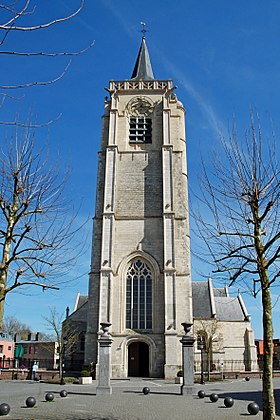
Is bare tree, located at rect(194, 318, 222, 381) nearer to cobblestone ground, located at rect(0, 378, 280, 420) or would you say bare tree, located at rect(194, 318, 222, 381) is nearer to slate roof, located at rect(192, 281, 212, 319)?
slate roof, located at rect(192, 281, 212, 319)

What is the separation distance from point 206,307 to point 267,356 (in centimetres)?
3099

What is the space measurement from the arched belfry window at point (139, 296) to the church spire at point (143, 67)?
1868cm

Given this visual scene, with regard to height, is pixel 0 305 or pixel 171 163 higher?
pixel 171 163

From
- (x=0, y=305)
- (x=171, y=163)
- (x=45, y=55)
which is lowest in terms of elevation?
(x=0, y=305)

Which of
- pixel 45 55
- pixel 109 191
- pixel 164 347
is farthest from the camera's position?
pixel 109 191

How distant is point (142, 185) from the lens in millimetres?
31453

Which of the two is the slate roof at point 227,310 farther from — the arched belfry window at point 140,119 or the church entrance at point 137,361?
the arched belfry window at point 140,119

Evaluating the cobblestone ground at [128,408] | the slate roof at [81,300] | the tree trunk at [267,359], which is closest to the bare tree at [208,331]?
the slate roof at [81,300]

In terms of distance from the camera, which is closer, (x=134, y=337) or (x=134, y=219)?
(x=134, y=337)

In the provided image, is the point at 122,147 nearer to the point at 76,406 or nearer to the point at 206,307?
the point at 206,307

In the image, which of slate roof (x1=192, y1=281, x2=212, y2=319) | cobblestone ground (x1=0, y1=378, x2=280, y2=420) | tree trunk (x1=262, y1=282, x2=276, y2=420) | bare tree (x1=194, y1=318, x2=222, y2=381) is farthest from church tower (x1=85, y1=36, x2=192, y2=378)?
tree trunk (x1=262, y1=282, x2=276, y2=420)

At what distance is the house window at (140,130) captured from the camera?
111 feet

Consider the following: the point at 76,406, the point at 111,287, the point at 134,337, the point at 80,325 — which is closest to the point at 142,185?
the point at 111,287

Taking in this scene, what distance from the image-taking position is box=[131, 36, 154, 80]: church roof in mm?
39156
